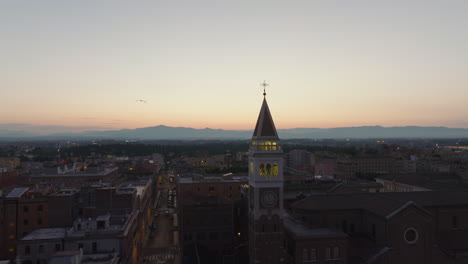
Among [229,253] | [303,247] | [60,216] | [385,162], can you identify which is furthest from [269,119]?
[385,162]

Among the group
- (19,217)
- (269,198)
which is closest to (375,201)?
(269,198)

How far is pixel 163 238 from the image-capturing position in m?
69.3

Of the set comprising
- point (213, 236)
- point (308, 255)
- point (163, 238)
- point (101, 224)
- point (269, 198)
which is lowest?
point (163, 238)

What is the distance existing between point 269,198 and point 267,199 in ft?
0.79

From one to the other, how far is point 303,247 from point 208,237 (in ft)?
69.0

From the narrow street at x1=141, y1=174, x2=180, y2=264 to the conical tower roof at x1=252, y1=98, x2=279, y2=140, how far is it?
24.4m

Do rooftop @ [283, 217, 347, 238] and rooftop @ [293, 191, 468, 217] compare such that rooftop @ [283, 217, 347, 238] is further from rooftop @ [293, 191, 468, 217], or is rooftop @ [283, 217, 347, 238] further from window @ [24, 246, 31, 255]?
window @ [24, 246, 31, 255]

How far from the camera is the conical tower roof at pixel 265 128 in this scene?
1625 inches

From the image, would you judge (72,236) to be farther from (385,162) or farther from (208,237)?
(385,162)

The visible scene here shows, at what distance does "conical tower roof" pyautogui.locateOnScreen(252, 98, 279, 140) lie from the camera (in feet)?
135

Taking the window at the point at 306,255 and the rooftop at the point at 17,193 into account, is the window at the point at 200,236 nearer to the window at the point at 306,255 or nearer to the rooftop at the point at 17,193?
the window at the point at 306,255

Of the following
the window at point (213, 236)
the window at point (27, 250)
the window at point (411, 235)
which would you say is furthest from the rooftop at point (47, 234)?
the window at point (411, 235)

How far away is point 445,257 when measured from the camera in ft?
141

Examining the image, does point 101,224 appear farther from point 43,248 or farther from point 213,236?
point 213,236
